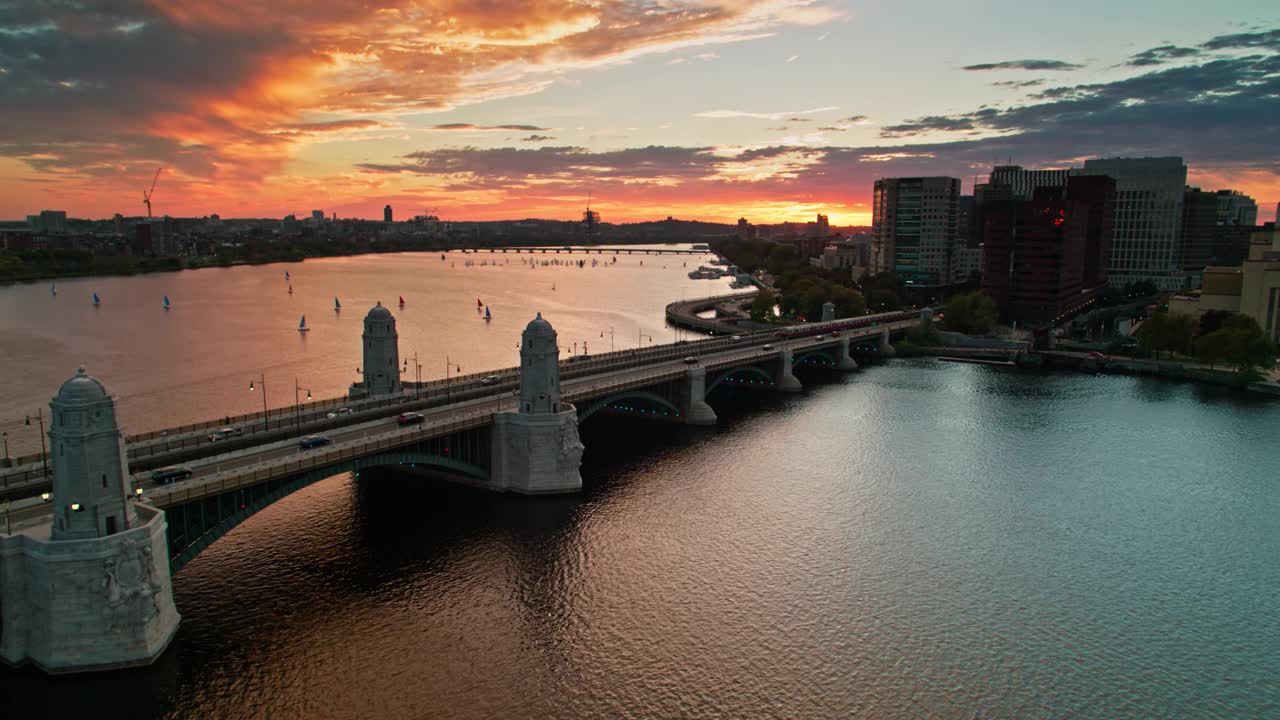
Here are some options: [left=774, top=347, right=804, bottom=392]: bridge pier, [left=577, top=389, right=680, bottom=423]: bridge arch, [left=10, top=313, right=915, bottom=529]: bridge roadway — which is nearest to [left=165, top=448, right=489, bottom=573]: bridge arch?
[left=10, top=313, right=915, bottom=529]: bridge roadway

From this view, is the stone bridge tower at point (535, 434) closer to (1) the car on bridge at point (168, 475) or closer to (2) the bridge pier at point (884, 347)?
(1) the car on bridge at point (168, 475)

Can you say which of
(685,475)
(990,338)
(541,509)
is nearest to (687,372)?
(685,475)

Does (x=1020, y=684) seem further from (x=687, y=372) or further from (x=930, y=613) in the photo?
(x=687, y=372)

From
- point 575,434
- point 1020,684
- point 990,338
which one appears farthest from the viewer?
point 990,338

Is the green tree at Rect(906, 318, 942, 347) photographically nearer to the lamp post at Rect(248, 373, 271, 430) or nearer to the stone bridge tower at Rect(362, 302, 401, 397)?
the stone bridge tower at Rect(362, 302, 401, 397)

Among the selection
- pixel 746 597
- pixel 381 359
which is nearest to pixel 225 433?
pixel 381 359

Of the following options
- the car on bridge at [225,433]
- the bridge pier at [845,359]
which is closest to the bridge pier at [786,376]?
the bridge pier at [845,359]
